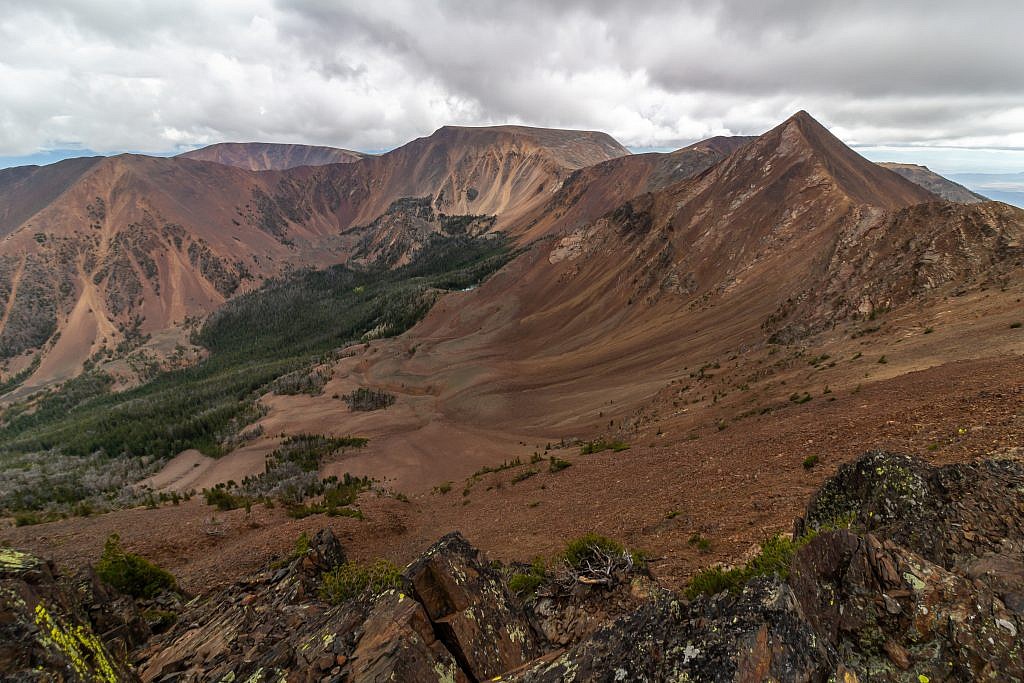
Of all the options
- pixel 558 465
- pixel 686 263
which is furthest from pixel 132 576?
pixel 686 263

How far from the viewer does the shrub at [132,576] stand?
12.5 m

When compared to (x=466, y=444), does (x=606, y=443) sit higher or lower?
higher

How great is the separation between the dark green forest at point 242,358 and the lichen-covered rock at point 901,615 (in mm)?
73428

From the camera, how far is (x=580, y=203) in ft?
533

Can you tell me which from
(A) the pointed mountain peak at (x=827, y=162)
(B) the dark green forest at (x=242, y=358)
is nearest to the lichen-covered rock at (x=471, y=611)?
(B) the dark green forest at (x=242, y=358)

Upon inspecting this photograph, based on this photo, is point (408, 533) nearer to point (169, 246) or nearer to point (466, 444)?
point (466, 444)

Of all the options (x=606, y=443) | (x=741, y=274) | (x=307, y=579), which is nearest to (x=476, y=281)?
(x=741, y=274)

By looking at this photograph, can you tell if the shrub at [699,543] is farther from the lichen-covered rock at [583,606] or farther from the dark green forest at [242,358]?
the dark green forest at [242,358]

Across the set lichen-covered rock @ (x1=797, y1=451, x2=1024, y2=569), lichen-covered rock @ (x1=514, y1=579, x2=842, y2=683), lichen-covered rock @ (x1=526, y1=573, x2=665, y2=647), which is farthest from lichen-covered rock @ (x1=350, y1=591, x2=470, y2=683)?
lichen-covered rock @ (x1=797, y1=451, x2=1024, y2=569)

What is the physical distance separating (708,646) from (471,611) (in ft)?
14.7

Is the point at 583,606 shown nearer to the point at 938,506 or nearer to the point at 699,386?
the point at 938,506

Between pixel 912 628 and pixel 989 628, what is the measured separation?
64 cm

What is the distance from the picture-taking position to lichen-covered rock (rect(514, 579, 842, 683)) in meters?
4.50

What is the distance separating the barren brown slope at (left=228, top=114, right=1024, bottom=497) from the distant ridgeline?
18.3 metres
